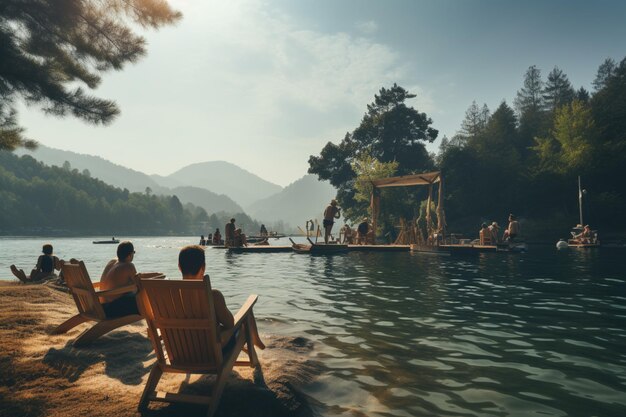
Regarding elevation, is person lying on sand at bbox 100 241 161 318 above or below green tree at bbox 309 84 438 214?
below

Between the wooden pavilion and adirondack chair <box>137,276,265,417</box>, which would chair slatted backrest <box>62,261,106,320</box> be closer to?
adirondack chair <box>137,276,265,417</box>

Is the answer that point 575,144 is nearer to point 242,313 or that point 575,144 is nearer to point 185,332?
point 242,313

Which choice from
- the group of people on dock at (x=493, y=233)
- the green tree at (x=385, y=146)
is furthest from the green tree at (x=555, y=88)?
the group of people on dock at (x=493, y=233)

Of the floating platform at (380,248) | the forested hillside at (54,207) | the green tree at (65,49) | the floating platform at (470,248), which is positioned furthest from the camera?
the forested hillside at (54,207)

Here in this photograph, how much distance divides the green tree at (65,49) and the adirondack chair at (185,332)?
272 inches

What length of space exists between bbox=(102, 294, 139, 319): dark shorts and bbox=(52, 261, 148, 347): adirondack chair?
71mm

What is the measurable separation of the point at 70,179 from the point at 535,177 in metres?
209

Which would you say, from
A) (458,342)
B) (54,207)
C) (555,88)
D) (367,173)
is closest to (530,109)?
(555,88)

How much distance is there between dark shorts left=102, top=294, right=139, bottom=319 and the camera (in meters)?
5.66

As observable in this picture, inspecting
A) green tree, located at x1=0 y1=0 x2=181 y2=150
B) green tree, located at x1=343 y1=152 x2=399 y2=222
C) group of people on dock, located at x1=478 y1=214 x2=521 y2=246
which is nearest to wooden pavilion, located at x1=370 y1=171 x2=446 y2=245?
group of people on dock, located at x1=478 y1=214 x2=521 y2=246

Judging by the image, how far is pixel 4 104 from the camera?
8438mm

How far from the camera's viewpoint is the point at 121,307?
5738 millimetres

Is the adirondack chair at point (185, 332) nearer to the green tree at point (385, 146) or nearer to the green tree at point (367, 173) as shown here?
the green tree at point (367, 173)

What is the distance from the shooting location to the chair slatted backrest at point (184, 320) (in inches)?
139
